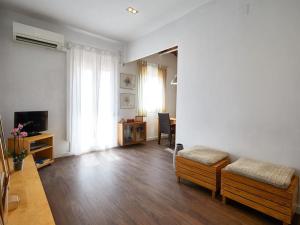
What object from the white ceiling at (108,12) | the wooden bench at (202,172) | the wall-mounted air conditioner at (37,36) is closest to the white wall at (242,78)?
the white ceiling at (108,12)

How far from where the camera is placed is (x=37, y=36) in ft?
9.90

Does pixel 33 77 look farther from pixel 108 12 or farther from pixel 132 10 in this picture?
pixel 132 10

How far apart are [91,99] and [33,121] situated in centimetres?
126

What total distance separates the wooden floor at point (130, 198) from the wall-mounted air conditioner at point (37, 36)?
7.49 feet

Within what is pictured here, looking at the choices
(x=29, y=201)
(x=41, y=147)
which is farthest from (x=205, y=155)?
(x=41, y=147)

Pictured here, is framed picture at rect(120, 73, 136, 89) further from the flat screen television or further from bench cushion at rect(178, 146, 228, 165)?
bench cushion at rect(178, 146, 228, 165)

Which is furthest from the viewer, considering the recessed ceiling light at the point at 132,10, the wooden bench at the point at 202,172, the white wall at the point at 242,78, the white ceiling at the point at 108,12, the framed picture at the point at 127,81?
the framed picture at the point at 127,81

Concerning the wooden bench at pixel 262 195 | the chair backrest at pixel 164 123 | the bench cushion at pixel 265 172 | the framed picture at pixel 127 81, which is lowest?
the wooden bench at pixel 262 195

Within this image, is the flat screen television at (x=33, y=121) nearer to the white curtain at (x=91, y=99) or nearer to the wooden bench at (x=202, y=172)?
the white curtain at (x=91, y=99)

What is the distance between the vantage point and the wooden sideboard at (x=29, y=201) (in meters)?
1.23

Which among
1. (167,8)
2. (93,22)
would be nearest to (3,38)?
(93,22)

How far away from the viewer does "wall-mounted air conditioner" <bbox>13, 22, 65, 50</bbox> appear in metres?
2.87

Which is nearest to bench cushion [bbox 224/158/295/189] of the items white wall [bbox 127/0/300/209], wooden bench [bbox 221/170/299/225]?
wooden bench [bbox 221/170/299/225]

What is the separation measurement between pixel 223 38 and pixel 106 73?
9.10 ft
